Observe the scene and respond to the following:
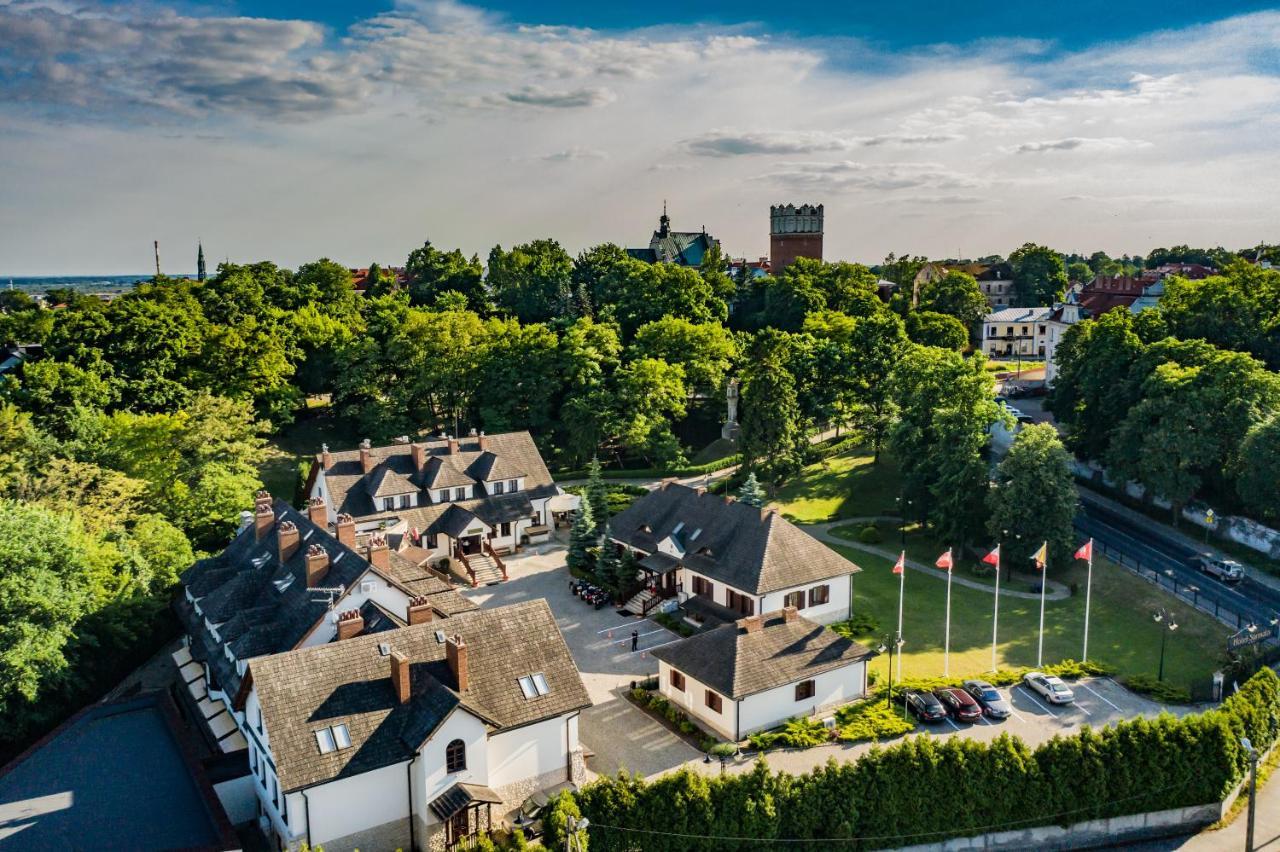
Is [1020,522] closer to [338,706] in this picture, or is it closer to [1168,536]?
[1168,536]

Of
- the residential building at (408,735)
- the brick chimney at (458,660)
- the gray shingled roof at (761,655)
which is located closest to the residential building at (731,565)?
the gray shingled roof at (761,655)

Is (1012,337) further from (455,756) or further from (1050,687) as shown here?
(455,756)

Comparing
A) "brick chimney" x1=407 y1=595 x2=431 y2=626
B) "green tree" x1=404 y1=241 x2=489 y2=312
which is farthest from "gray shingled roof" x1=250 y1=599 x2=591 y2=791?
"green tree" x1=404 y1=241 x2=489 y2=312

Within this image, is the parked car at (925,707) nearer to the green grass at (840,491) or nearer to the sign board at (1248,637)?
the sign board at (1248,637)

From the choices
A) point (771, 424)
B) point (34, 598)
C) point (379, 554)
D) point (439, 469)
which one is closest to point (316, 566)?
point (379, 554)

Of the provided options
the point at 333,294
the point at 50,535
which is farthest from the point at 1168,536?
the point at 333,294
